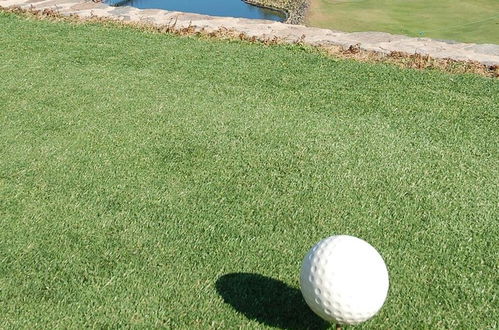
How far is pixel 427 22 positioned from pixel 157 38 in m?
6.63

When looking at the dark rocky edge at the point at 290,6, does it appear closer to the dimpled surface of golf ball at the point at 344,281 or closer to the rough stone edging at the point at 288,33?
the rough stone edging at the point at 288,33

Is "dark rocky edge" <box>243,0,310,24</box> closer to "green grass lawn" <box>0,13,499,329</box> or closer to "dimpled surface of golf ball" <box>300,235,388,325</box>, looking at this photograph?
"green grass lawn" <box>0,13,499,329</box>

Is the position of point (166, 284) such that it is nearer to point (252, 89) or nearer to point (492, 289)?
point (492, 289)

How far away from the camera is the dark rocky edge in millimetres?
12453

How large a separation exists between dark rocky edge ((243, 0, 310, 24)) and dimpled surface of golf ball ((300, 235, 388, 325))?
10.2 m

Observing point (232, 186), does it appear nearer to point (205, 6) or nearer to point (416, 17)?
point (205, 6)

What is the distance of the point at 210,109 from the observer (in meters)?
5.01

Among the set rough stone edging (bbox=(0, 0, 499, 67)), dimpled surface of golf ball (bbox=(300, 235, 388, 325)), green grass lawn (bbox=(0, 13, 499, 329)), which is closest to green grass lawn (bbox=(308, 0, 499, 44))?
rough stone edging (bbox=(0, 0, 499, 67))

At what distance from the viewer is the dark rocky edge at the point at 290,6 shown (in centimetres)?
1245

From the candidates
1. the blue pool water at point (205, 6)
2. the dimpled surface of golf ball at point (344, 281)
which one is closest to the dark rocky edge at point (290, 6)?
the blue pool water at point (205, 6)

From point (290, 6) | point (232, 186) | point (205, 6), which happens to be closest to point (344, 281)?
point (232, 186)

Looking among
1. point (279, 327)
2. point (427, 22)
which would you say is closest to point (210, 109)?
point (279, 327)

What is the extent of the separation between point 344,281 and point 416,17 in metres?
10.7

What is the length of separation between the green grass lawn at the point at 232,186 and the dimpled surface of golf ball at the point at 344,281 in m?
0.29
